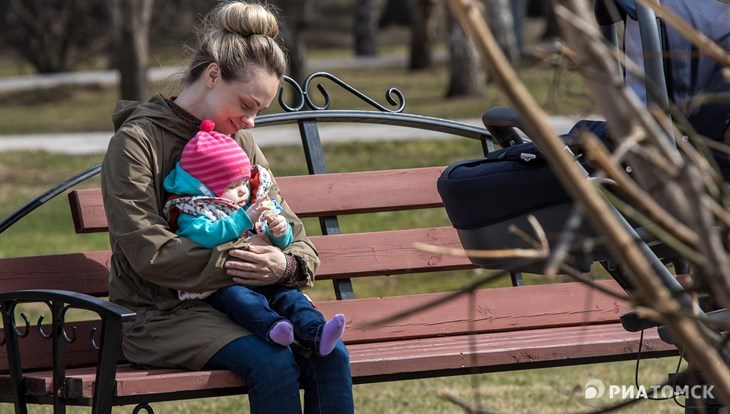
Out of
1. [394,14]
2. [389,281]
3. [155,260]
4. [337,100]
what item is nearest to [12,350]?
[155,260]

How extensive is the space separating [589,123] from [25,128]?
15.4m

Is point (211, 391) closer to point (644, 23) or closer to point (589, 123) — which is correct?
point (589, 123)

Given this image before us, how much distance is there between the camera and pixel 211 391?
3.00m

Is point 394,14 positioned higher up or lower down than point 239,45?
lower down

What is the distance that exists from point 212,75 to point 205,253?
483mm

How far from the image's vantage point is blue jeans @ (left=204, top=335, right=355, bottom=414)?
117 inches

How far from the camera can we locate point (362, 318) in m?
3.74

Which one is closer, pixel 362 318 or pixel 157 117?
pixel 157 117

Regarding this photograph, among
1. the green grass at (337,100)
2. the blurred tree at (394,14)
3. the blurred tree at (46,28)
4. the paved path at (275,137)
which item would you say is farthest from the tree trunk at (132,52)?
the blurred tree at (394,14)

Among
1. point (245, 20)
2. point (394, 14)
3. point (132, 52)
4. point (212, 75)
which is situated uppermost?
point (245, 20)

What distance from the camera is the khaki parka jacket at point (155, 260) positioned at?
10.0 feet

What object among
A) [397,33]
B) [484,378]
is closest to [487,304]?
[484,378]

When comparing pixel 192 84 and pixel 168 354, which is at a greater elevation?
pixel 192 84

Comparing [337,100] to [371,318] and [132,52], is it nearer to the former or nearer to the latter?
[132,52]
